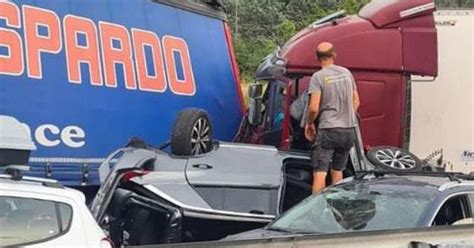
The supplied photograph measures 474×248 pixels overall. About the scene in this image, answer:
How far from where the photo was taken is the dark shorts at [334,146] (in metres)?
8.23

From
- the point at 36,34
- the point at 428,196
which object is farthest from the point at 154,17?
the point at 428,196

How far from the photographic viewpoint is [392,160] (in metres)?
8.78

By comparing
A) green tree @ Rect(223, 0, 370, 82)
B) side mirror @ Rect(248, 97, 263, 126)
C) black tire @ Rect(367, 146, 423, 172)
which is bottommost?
black tire @ Rect(367, 146, 423, 172)

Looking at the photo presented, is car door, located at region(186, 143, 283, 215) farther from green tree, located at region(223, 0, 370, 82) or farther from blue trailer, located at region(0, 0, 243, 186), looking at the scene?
green tree, located at region(223, 0, 370, 82)

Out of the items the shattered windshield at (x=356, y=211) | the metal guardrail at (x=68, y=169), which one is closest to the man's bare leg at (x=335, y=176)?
the shattered windshield at (x=356, y=211)

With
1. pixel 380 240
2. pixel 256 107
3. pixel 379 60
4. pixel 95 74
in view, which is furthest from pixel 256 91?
pixel 380 240

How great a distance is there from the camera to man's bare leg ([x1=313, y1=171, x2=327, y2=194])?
26.2 ft

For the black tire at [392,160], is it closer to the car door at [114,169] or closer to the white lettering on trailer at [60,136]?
the car door at [114,169]

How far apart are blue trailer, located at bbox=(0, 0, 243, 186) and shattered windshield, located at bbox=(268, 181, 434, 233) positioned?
2.32 meters

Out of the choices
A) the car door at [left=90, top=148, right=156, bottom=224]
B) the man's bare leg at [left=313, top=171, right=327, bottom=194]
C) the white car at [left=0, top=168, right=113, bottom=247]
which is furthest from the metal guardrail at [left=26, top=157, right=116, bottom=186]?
the white car at [left=0, top=168, right=113, bottom=247]

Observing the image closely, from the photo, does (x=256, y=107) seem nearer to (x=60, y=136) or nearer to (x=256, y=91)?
(x=256, y=91)

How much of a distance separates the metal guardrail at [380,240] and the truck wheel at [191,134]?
13.6 feet

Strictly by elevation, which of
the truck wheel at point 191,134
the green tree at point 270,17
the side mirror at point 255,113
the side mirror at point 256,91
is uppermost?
the green tree at point 270,17

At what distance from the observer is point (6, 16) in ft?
24.8
